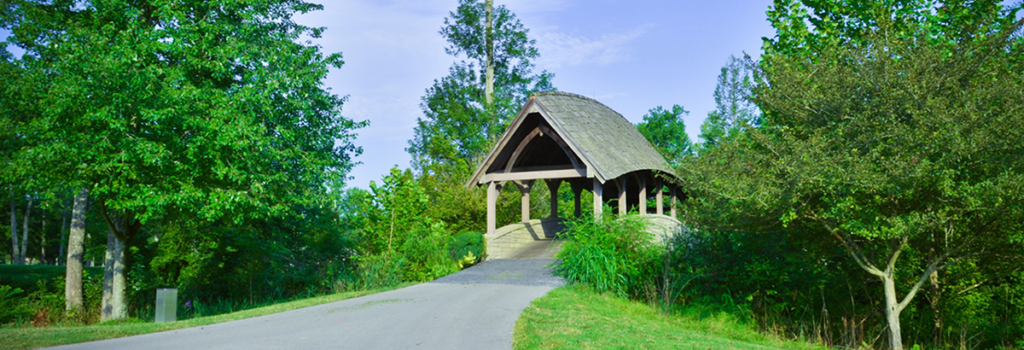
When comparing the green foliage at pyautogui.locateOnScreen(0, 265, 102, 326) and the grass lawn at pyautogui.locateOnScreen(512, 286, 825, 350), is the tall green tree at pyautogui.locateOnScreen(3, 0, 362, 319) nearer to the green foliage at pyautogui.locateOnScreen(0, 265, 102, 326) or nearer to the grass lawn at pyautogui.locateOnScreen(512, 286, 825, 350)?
the green foliage at pyautogui.locateOnScreen(0, 265, 102, 326)

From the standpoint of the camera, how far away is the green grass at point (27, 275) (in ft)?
59.9

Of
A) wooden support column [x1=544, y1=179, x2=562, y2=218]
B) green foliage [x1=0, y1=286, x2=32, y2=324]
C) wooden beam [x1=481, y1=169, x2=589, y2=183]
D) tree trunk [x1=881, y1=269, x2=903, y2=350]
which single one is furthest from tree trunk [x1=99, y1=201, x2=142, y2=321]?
tree trunk [x1=881, y1=269, x2=903, y2=350]

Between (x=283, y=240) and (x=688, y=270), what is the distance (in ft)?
46.9

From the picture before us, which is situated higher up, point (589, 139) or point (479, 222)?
point (589, 139)

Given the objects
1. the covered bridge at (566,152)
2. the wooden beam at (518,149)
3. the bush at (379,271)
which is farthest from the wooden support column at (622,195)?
the bush at (379,271)

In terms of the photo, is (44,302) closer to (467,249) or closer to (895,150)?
(467,249)

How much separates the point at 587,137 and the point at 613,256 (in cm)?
600

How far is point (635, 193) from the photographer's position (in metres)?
30.0

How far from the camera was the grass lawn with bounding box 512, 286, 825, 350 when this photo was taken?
285 inches

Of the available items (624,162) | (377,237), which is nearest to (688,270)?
(624,162)

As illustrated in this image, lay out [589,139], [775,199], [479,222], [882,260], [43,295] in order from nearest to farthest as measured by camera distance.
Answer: [775,199], [882,260], [43,295], [589,139], [479,222]

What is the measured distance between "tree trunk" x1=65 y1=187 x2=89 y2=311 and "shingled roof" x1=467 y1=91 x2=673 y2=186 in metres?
11.0

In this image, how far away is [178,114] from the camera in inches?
446

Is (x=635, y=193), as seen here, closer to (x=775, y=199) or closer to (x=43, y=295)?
(x=775, y=199)
